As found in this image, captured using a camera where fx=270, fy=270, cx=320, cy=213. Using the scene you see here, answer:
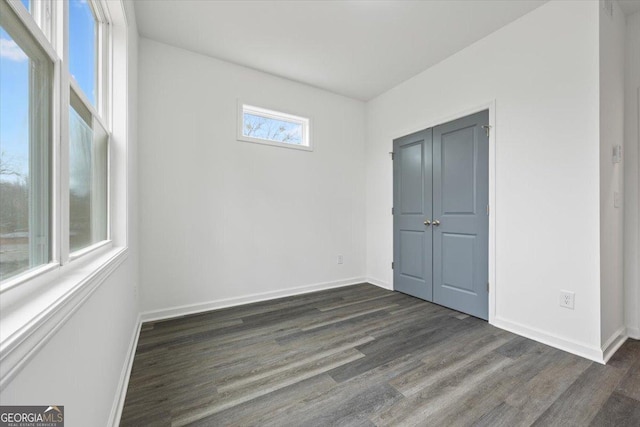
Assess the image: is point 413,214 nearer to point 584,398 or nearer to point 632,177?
point 632,177

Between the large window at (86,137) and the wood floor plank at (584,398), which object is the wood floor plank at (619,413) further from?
the large window at (86,137)

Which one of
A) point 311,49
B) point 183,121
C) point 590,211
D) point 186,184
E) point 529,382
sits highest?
point 311,49

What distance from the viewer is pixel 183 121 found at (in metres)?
2.83

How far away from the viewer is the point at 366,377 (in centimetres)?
174

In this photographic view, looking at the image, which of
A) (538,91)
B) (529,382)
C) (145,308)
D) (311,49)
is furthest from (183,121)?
(529,382)

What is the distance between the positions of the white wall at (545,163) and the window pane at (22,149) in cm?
303

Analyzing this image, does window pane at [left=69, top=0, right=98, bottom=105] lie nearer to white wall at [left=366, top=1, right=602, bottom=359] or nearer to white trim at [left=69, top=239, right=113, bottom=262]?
white trim at [left=69, top=239, right=113, bottom=262]

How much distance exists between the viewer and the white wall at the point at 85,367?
1.87 feet

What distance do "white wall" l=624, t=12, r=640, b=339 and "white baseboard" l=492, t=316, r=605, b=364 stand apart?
69cm

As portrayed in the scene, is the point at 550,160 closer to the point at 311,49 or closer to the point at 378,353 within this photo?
the point at 378,353

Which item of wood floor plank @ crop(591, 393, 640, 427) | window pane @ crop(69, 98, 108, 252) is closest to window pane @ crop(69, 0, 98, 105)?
window pane @ crop(69, 98, 108, 252)

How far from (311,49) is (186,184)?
6.37ft

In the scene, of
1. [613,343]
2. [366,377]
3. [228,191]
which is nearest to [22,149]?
[366,377]

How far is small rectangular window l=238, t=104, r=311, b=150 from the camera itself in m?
3.23
